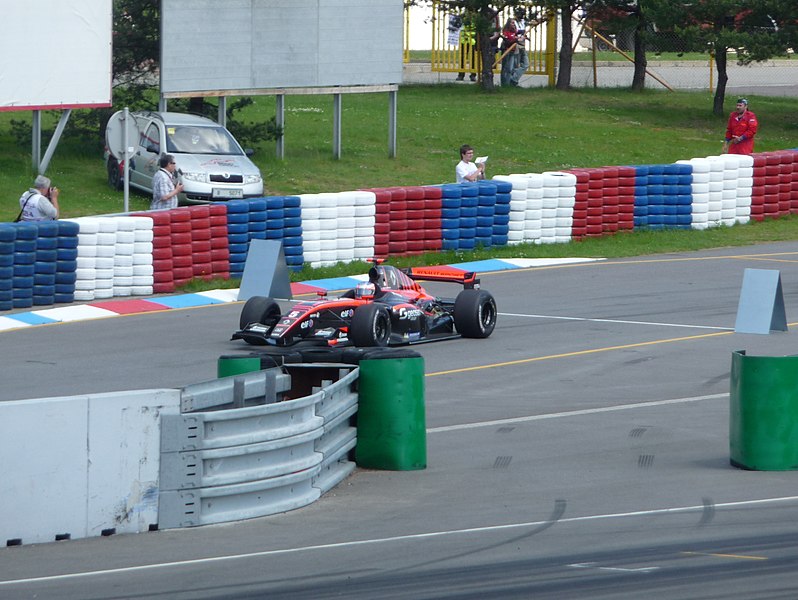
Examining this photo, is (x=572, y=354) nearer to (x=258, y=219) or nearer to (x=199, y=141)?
(x=258, y=219)

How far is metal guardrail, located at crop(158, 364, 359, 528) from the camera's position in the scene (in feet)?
29.9

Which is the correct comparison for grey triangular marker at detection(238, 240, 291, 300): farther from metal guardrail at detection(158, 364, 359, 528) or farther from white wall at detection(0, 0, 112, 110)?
white wall at detection(0, 0, 112, 110)

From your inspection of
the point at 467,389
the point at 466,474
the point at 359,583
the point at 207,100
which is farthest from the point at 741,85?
the point at 359,583

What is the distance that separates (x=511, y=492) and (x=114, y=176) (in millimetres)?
19154

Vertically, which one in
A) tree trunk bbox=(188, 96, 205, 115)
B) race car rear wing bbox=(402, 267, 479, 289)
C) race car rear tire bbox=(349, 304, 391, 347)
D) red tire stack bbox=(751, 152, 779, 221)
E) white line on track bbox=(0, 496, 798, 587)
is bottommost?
white line on track bbox=(0, 496, 798, 587)

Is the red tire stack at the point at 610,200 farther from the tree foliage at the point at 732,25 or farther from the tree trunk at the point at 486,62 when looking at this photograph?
the tree trunk at the point at 486,62

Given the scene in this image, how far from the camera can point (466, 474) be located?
1090 cm

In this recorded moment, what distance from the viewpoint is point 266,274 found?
17.2 metres

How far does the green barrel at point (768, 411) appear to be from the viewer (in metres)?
10.8

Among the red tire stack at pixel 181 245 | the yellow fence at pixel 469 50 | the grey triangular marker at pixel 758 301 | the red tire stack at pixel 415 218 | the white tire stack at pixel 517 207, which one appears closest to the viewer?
the grey triangular marker at pixel 758 301

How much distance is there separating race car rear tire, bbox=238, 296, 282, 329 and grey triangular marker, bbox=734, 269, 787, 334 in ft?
16.9

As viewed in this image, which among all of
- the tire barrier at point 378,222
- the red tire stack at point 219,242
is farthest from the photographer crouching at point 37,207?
the red tire stack at point 219,242

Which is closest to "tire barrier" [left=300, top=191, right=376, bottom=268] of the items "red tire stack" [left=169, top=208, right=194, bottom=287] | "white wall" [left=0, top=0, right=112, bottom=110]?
"red tire stack" [left=169, top=208, right=194, bottom=287]

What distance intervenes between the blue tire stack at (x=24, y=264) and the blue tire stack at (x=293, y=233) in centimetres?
436
